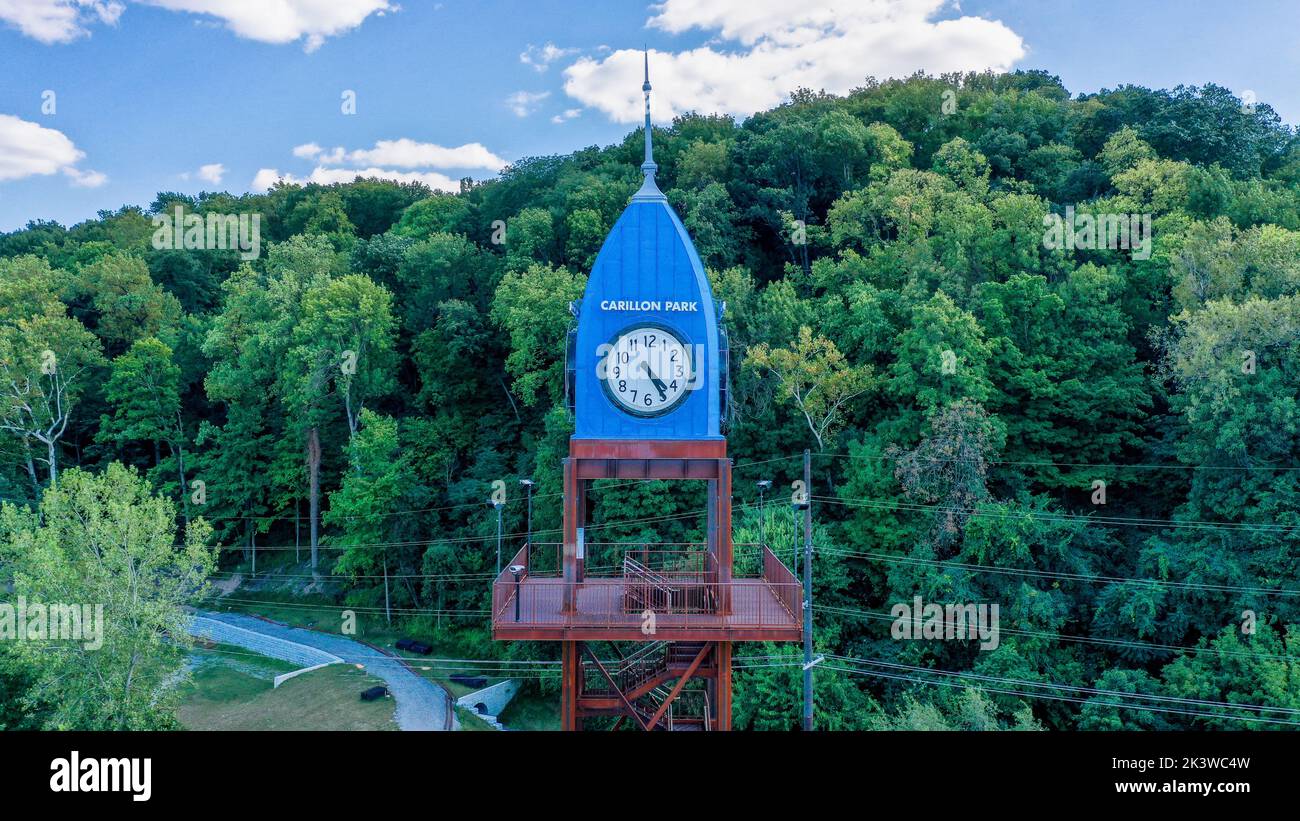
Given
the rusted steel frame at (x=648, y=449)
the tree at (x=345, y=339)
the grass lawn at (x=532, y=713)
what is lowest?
the grass lawn at (x=532, y=713)

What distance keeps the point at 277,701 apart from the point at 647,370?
25.6m

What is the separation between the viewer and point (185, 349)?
5697cm

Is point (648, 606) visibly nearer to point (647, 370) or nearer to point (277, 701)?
point (647, 370)

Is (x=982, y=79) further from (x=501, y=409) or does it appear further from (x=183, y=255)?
(x=183, y=255)

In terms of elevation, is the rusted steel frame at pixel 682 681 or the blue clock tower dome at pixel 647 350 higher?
the blue clock tower dome at pixel 647 350

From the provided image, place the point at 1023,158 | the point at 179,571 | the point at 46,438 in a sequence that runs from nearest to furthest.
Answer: the point at 179,571, the point at 1023,158, the point at 46,438

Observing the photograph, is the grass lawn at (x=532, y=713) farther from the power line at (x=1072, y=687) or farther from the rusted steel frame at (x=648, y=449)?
the rusted steel frame at (x=648, y=449)

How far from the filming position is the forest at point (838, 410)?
26203 mm

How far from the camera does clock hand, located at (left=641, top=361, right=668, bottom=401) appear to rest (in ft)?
60.0

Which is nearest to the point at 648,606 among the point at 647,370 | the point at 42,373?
the point at 647,370

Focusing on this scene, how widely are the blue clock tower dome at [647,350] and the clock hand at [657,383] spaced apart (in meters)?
0.02

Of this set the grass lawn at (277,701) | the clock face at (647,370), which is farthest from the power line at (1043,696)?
the grass lawn at (277,701)

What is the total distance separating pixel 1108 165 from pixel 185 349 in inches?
2072

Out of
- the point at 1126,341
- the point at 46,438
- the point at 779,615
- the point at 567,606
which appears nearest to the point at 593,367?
the point at 567,606
